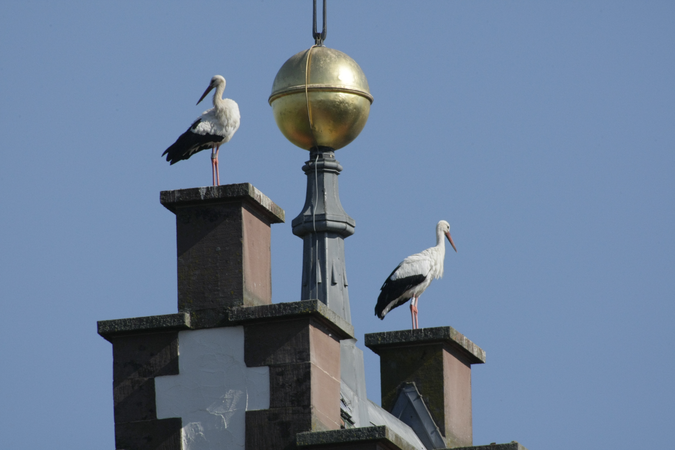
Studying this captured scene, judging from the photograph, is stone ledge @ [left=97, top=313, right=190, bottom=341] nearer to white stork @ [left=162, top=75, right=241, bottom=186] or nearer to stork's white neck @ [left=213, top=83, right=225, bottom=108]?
white stork @ [left=162, top=75, right=241, bottom=186]

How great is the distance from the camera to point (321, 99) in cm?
1703

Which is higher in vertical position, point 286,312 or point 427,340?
point 427,340

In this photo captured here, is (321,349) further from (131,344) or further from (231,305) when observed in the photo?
(131,344)

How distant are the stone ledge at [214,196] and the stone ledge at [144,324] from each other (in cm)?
93

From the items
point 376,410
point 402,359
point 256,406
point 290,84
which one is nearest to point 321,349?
point 256,406

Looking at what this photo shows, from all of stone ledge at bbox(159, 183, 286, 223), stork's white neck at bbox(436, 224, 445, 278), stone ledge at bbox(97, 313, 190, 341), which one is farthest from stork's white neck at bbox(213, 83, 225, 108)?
stork's white neck at bbox(436, 224, 445, 278)

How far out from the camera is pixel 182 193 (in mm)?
12117

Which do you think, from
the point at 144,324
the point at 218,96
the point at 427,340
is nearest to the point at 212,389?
the point at 144,324

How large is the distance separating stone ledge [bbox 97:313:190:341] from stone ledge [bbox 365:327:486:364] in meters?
3.89

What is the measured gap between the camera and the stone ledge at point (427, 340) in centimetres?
1502

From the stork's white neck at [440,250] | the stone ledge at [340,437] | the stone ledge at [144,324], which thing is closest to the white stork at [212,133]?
the stone ledge at [144,324]

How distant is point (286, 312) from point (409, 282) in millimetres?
9830

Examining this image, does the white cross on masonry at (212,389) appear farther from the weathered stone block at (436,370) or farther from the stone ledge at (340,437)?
the weathered stone block at (436,370)

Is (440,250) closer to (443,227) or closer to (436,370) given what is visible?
(443,227)
